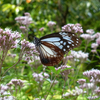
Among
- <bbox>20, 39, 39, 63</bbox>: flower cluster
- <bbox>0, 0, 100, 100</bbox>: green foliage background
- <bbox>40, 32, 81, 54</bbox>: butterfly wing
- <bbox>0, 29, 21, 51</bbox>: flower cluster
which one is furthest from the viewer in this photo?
<bbox>0, 0, 100, 100</bbox>: green foliage background

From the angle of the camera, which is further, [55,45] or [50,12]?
[50,12]

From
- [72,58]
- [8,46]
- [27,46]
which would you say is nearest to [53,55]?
[72,58]

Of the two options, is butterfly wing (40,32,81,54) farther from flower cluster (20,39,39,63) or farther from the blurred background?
the blurred background

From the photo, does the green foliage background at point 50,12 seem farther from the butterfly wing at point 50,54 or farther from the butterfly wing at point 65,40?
the butterfly wing at point 65,40

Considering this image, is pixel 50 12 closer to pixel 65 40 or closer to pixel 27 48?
pixel 65 40

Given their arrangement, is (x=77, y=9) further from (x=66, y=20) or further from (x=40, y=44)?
(x=40, y=44)

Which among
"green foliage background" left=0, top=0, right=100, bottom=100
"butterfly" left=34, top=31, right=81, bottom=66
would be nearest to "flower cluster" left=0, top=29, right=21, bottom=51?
"butterfly" left=34, top=31, right=81, bottom=66

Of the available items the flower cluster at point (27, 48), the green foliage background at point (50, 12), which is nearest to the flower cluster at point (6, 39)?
the flower cluster at point (27, 48)

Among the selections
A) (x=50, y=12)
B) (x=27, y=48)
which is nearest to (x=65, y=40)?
(x=27, y=48)
